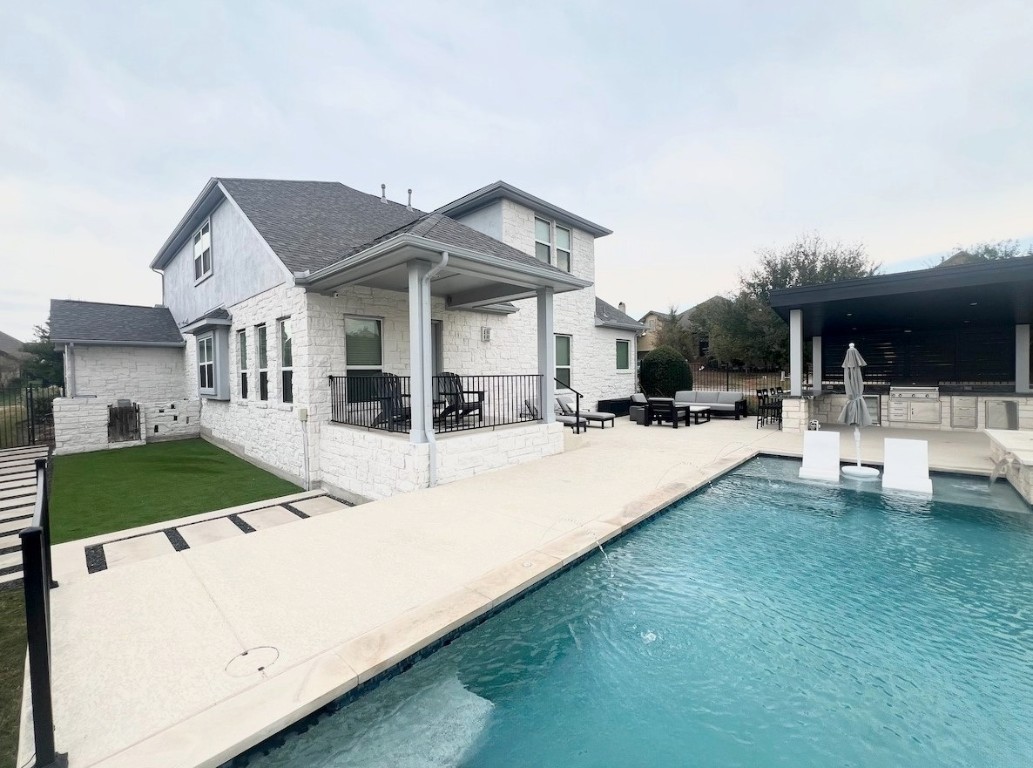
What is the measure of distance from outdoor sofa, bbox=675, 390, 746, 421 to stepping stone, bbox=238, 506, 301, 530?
11107 millimetres

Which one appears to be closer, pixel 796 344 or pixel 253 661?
pixel 253 661

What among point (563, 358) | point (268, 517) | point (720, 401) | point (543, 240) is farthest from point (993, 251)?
point (268, 517)

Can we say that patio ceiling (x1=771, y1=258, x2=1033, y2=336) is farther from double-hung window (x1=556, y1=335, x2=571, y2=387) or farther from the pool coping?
the pool coping

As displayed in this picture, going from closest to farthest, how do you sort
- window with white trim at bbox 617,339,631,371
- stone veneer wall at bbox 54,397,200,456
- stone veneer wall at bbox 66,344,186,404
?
1. stone veneer wall at bbox 54,397,200,456
2. stone veneer wall at bbox 66,344,186,404
3. window with white trim at bbox 617,339,631,371

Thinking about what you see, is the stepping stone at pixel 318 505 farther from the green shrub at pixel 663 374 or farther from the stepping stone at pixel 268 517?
the green shrub at pixel 663 374

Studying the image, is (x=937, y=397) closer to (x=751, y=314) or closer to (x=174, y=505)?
(x=751, y=314)

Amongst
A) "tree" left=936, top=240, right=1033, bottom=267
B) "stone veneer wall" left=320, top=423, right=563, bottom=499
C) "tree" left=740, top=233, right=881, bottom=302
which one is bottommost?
"stone veneer wall" left=320, top=423, right=563, bottom=499

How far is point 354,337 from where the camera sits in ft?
26.0

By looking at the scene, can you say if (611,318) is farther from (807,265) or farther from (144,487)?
(144,487)

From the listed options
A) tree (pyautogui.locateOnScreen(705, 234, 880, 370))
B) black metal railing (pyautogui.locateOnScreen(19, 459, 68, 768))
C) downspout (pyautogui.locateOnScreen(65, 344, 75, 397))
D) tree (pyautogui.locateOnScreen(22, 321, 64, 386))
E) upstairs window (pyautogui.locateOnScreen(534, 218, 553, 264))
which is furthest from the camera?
tree (pyautogui.locateOnScreen(22, 321, 64, 386))

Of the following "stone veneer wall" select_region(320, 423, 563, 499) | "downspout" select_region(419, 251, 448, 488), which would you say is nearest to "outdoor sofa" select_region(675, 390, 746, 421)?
"stone veneer wall" select_region(320, 423, 563, 499)

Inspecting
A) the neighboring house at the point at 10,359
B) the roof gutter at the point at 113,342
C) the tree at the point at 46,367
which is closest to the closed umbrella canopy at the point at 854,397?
the roof gutter at the point at 113,342

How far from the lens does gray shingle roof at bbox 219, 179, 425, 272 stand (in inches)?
323

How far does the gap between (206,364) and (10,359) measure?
89.7 ft
